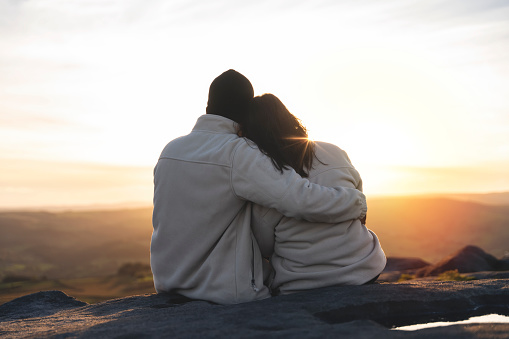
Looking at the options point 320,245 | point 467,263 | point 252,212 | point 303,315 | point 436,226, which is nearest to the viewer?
point 303,315

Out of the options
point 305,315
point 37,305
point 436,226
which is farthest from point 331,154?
point 436,226

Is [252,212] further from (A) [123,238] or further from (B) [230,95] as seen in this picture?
(A) [123,238]

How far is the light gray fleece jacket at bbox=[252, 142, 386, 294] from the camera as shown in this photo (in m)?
3.48

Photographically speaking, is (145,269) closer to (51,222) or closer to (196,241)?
(196,241)

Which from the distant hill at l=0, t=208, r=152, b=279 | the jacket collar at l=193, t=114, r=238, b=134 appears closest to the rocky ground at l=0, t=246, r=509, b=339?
the jacket collar at l=193, t=114, r=238, b=134

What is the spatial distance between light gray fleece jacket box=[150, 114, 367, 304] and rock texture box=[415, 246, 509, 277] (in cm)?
734

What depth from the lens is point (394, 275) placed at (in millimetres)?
10742

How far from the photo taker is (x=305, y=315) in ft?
9.27

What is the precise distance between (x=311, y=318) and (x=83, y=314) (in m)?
1.83

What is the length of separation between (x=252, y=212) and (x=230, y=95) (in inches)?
33.9

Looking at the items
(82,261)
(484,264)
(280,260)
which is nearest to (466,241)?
(82,261)

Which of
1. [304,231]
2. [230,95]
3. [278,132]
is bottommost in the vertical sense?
[304,231]

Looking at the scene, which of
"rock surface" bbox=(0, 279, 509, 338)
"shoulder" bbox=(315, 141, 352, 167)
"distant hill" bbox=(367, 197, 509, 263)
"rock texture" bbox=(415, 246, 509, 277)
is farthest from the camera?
"distant hill" bbox=(367, 197, 509, 263)

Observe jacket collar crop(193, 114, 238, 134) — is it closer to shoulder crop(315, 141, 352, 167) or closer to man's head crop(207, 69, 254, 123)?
man's head crop(207, 69, 254, 123)
